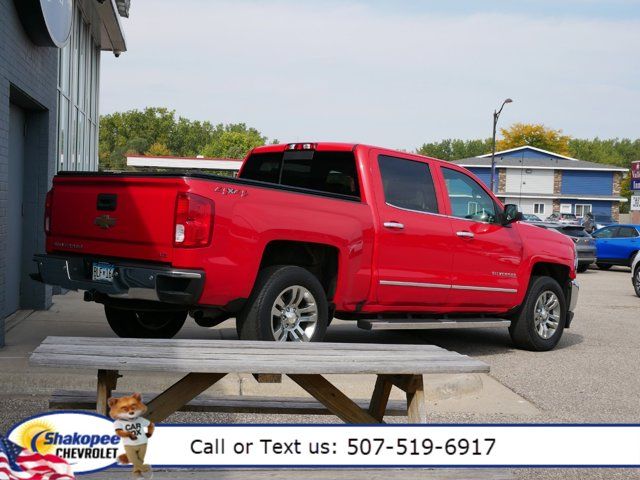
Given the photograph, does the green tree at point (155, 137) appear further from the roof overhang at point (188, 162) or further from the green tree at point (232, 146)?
the roof overhang at point (188, 162)

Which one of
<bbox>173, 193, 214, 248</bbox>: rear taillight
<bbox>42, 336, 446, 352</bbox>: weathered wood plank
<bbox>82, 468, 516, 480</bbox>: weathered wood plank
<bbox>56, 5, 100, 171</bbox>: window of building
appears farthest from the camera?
<bbox>56, 5, 100, 171</bbox>: window of building

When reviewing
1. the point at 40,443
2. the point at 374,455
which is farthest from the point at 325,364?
the point at 40,443

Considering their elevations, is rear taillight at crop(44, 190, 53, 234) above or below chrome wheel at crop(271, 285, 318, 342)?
above

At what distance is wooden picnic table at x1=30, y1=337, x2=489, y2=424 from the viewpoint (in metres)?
3.86

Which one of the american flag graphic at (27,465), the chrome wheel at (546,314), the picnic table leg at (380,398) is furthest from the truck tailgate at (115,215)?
the chrome wheel at (546,314)

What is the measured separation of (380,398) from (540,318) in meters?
5.69

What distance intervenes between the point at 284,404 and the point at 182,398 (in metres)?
0.91

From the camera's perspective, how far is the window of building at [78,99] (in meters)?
14.3

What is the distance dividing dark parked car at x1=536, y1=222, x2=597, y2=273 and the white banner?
22.9 metres

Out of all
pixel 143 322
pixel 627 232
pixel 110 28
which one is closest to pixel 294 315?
pixel 143 322

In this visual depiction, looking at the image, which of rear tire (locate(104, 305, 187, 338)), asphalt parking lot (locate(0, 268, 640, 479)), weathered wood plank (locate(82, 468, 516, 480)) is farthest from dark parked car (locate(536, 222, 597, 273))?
weathered wood plank (locate(82, 468, 516, 480))

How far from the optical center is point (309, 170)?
345 inches

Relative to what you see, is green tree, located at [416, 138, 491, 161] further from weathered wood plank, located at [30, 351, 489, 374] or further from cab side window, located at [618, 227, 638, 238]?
weathered wood plank, located at [30, 351, 489, 374]

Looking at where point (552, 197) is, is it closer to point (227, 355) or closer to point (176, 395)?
point (227, 355)
